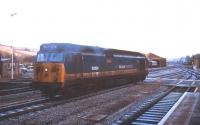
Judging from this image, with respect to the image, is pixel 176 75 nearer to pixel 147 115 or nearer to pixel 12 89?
pixel 12 89

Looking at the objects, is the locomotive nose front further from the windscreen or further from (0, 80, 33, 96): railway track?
(0, 80, 33, 96): railway track

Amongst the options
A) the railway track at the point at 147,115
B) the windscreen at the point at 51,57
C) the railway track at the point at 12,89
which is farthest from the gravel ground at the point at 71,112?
the railway track at the point at 12,89

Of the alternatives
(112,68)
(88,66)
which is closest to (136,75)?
(112,68)

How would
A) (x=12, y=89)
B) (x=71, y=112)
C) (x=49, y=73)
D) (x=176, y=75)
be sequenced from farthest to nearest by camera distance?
1. (x=176, y=75)
2. (x=12, y=89)
3. (x=49, y=73)
4. (x=71, y=112)

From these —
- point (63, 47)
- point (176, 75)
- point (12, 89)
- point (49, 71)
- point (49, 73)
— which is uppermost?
point (63, 47)

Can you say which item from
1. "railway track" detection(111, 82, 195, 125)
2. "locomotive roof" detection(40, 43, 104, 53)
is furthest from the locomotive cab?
"railway track" detection(111, 82, 195, 125)

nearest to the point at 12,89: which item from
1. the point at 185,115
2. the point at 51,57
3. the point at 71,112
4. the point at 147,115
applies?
the point at 51,57

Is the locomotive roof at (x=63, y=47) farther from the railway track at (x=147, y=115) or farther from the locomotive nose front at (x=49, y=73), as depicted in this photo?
the railway track at (x=147, y=115)

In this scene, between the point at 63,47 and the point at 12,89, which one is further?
the point at 12,89

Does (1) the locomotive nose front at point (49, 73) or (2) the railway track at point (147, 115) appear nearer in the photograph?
(2) the railway track at point (147, 115)

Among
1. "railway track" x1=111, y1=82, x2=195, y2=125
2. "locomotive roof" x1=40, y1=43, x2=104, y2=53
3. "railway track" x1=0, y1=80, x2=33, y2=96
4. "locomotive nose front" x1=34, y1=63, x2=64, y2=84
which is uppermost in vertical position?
"locomotive roof" x1=40, y1=43, x2=104, y2=53

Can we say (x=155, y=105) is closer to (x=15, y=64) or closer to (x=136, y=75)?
(x=136, y=75)

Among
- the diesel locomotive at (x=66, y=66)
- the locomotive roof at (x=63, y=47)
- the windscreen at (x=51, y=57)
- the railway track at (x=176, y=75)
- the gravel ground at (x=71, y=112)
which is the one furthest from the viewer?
the railway track at (x=176, y=75)

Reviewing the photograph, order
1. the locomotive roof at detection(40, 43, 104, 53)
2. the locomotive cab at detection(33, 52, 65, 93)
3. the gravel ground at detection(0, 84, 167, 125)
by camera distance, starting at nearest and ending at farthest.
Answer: the gravel ground at detection(0, 84, 167, 125)
the locomotive cab at detection(33, 52, 65, 93)
the locomotive roof at detection(40, 43, 104, 53)
